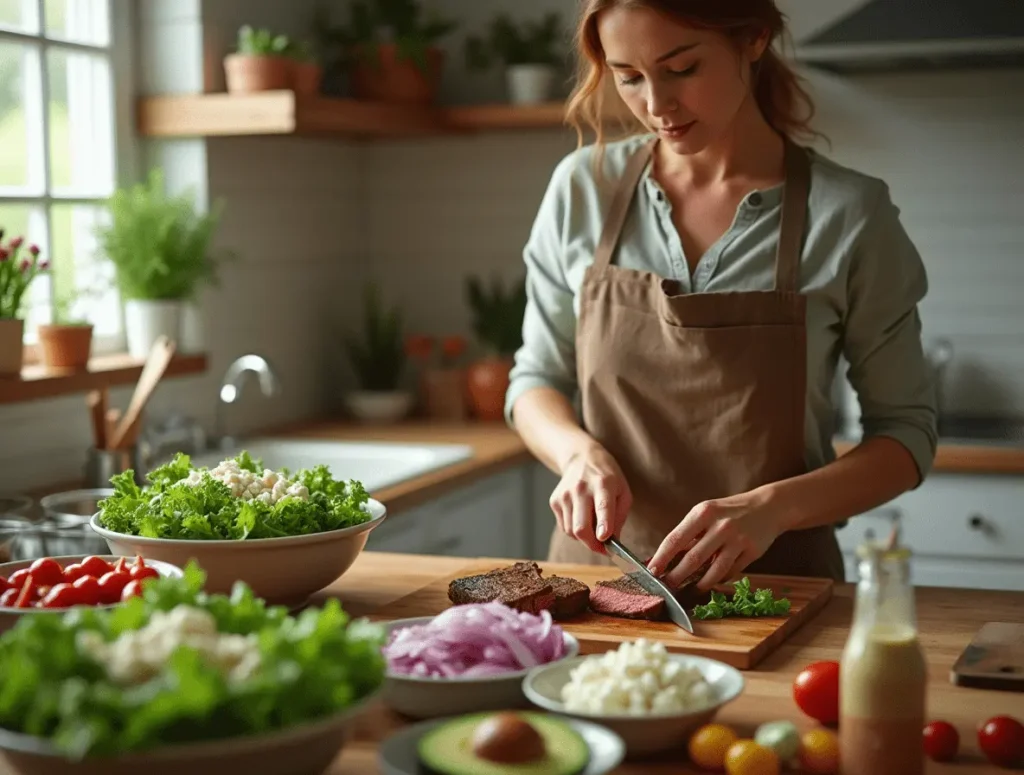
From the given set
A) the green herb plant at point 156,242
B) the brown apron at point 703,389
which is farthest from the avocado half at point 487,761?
the green herb plant at point 156,242

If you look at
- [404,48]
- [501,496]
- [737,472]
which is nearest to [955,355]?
[501,496]

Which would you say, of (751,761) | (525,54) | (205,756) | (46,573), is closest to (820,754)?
(751,761)

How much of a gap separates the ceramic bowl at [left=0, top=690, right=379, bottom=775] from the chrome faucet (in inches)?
78.5

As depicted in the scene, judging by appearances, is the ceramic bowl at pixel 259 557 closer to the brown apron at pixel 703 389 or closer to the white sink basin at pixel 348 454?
the brown apron at pixel 703 389

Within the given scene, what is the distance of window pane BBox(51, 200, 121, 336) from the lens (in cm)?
322

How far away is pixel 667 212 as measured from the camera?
2.19m

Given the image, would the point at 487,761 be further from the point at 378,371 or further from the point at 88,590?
the point at 378,371

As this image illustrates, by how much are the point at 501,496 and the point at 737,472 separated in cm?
145

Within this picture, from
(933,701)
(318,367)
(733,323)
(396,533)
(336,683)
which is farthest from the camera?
(318,367)

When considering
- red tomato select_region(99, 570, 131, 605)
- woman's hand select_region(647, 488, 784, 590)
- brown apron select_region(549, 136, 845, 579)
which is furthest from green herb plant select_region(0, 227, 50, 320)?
woman's hand select_region(647, 488, 784, 590)

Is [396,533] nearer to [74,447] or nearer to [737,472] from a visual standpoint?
[74,447]

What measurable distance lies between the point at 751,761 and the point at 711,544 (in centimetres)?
57

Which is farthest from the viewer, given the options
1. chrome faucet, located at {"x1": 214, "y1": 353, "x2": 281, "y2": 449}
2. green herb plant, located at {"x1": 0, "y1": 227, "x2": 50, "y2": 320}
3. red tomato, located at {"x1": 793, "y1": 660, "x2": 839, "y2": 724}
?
chrome faucet, located at {"x1": 214, "y1": 353, "x2": 281, "y2": 449}

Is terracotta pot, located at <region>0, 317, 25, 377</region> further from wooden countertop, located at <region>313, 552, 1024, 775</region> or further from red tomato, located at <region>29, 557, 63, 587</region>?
red tomato, located at <region>29, 557, 63, 587</region>
